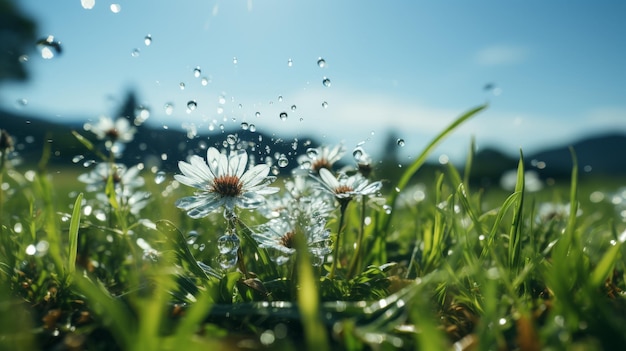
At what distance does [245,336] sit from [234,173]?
0.45 m

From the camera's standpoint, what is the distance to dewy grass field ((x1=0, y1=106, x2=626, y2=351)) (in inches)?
28.1

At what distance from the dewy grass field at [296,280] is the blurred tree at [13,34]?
959 inches

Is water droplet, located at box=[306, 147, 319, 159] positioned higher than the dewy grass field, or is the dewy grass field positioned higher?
water droplet, located at box=[306, 147, 319, 159]

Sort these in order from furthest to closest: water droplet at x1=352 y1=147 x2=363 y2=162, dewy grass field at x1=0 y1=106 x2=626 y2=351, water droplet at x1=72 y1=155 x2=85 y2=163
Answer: water droplet at x1=72 y1=155 x2=85 y2=163 → water droplet at x1=352 y1=147 x2=363 y2=162 → dewy grass field at x1=0 y1=106 x2=626 y2=351

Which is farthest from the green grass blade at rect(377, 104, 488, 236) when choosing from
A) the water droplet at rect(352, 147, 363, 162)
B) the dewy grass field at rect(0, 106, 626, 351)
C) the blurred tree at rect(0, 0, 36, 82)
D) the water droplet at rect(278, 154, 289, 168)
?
the blurred tree at rect(0, 0, 36, 82)

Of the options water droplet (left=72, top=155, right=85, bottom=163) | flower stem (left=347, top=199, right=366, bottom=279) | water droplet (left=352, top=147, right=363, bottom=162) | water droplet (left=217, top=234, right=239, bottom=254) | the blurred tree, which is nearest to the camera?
water droplet (left=217, top=234, right=239, bottom=254)

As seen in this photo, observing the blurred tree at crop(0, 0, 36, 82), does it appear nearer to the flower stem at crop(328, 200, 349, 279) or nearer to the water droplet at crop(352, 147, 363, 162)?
the water droplet at crop(352, 147, 363, 162)

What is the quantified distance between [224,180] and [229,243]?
0.47ft

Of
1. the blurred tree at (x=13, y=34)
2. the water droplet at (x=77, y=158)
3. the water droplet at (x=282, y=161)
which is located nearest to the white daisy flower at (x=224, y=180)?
the water droplet at (x=282, y=161)

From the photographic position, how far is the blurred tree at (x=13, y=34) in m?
22.8

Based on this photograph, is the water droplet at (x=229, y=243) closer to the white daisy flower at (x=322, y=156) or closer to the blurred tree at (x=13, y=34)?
the white daisy flower at (x=322, y=156)

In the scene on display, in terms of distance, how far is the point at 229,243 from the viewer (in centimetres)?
114

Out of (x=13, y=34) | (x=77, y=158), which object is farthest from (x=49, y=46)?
(x=13, y=34)

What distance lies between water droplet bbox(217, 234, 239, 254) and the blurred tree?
24.6 meters
